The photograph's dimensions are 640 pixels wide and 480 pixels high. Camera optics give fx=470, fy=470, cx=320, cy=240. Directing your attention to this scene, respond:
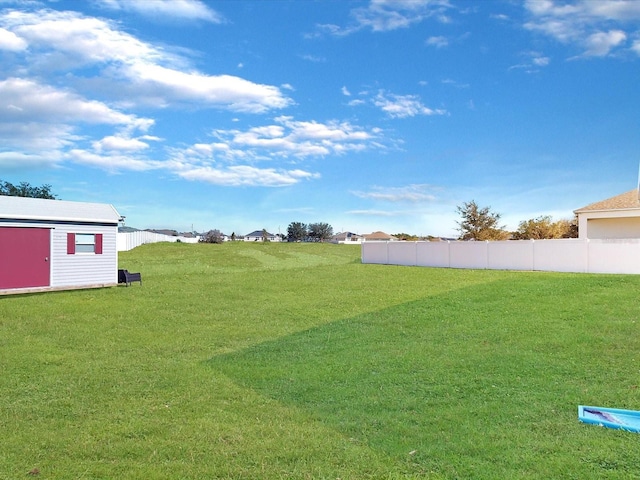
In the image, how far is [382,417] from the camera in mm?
4965

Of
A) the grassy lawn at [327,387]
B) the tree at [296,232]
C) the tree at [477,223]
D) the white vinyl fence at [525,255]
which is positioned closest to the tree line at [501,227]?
the tree at [477,223]

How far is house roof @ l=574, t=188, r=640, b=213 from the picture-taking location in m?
23.2

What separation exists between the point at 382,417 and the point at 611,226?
81.1ft

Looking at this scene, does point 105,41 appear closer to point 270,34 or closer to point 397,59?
point 270,34

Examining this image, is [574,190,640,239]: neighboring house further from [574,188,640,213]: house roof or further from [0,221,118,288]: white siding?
[0,221,118,288]: white siding

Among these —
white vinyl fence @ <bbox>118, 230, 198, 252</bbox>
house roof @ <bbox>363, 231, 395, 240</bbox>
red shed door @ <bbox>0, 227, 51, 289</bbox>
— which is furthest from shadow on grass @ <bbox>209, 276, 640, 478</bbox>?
house roof @ <bbox>363, 231, 395, 240</bbox>

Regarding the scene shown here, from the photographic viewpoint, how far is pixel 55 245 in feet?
58.1

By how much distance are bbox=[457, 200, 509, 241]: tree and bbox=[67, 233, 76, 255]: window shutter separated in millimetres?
25728

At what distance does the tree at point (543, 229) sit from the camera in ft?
99.7

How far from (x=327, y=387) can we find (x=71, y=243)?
612 inches

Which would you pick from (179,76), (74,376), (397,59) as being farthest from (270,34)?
(74,376)

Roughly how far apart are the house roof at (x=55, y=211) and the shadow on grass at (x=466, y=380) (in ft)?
41.6

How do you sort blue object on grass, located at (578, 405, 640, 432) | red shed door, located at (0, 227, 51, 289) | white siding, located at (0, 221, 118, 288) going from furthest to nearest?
white siding, located at (0, 221, 118, 288), red shed door, located at (0, 227, 51, 289), blue object on grass, located at (578, 405, 640, 432)

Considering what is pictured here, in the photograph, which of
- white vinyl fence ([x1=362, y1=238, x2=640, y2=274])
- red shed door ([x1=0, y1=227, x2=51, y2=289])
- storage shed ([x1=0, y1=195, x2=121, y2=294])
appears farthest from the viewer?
white vinyl fence ([x1=362, y1=238, x2=640, y2=274])
